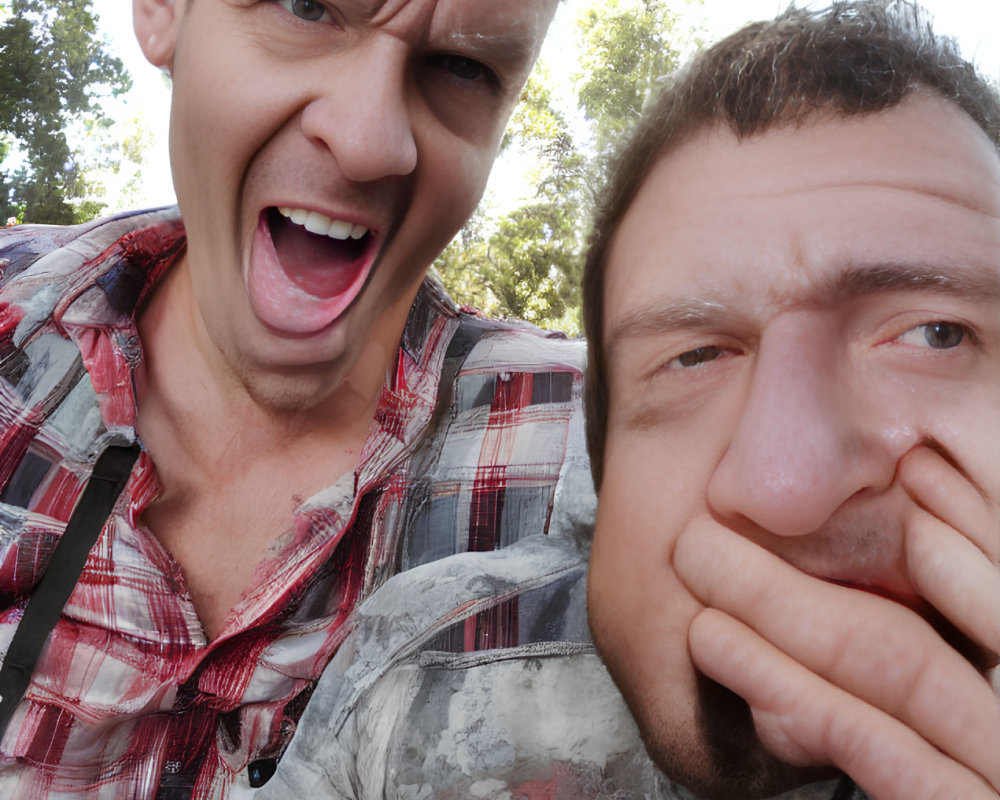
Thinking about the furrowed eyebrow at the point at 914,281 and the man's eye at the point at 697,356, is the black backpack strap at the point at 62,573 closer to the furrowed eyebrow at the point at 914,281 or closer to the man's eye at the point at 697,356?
the man's eye at the point at 697,356

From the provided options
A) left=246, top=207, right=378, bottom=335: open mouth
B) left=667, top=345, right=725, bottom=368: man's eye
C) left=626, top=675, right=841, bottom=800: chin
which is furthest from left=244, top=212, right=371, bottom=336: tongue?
left=626, top=675, right=841, bottom=800: chin

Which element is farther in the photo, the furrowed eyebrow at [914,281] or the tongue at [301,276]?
the tongue at [301,276]

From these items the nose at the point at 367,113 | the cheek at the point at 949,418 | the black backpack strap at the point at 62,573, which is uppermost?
the nose at the point at 367,113

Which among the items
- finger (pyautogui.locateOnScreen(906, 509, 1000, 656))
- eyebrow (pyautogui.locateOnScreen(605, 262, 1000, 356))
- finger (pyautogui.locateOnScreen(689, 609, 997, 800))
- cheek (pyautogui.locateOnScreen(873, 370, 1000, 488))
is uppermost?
eyebrow (pyautogui.locateOnScreen(605, 262, 1000, 356))

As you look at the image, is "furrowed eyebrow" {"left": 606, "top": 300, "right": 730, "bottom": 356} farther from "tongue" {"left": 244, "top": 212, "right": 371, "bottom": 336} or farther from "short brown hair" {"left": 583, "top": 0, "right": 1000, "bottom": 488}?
"tongue" {"left": 244, "top": 212, "right": 371, "bottom": 336}

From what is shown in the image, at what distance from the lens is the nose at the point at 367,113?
0.72m

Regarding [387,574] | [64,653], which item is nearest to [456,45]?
[387,574]

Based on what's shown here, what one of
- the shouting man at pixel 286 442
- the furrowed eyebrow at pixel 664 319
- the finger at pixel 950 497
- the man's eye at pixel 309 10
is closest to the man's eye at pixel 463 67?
the shouting man at pixel 286 442

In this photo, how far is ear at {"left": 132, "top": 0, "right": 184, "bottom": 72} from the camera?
885 mm

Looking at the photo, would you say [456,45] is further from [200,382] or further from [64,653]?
[64,653]

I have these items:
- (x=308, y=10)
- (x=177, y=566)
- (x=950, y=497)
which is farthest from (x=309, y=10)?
(x=950, y=497)

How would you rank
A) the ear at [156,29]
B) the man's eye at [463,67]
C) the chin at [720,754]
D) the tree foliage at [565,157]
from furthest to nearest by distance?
the ear at [156,29]
the man's eye at [463,67]
the tree foliage at [565,157]
the chin at [720,754]

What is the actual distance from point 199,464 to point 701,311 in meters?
0.60

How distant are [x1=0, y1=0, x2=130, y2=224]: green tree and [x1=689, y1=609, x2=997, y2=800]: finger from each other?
90 centimetres
